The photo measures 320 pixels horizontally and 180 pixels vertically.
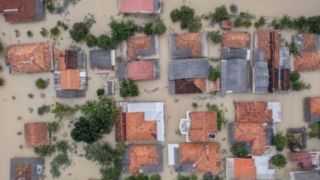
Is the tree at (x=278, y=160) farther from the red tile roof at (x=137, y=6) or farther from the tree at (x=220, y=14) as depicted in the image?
the red tile roof at (x=137, y=6)

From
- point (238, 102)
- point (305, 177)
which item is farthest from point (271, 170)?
point (238, 102)

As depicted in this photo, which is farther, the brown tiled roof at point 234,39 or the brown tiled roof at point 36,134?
the brown tiled roof at point 234,39

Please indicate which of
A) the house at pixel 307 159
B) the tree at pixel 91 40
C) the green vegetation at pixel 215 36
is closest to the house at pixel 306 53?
the green vegetation at pixel 215 36

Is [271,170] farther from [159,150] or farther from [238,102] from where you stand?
[159,150]

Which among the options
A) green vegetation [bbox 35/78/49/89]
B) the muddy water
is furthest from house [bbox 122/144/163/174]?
green vegetation [bbox 35/78/49/89]

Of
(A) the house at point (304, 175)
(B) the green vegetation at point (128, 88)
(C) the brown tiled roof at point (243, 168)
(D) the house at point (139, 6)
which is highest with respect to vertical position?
(D) the house at point (139, 6)

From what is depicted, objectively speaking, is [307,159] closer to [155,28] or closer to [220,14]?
[220,14]

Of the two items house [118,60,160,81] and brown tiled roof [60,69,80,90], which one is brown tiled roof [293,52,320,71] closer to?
house [118,60,160,81]
